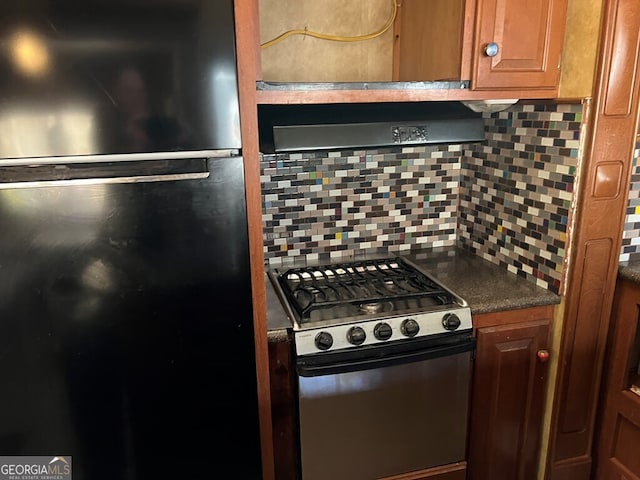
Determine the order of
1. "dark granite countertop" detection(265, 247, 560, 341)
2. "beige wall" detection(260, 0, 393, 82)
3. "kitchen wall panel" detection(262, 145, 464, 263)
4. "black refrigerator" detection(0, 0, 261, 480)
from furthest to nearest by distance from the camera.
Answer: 1. "kitchen wall panel" detection(262, 145, 464, 263)
2. "beige wall" detection(260, 0, 393, 82)
3. "dark granite countertop" detection(265, 247, 560, 341)
4. "black refrigerator" detection(0, 0, 261, 480)

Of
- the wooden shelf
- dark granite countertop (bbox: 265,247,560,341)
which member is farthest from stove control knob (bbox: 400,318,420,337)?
the wooden shelf

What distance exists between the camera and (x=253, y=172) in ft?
4.40

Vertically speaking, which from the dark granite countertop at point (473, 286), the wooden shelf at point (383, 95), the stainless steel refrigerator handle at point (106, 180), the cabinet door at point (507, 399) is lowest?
the cabinet door at point (507, 399)

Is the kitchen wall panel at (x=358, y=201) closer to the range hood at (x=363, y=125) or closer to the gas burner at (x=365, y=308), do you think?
the gas burner at (x=365, y=308)

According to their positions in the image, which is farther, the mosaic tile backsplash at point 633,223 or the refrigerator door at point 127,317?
the mosaic tile backsplash at point 633,223

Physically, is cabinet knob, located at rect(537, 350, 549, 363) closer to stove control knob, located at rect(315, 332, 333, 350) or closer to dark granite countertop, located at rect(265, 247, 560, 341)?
dark granite countertop, located at rect(265, 247, 560, 341)

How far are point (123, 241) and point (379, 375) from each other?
837mm

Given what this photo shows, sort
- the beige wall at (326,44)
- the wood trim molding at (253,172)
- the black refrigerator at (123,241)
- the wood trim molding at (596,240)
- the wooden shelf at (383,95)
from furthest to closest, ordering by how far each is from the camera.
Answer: the beige wall at (326,44) < the wood trim molding at (596,240) < the wooden shelf at (383,95) < the wood trim molding at (253,172) < the black refrigerator at (123,241)

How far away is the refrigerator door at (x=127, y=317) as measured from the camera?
1.24 meters

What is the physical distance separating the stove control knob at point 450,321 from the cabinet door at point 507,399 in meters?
0.12

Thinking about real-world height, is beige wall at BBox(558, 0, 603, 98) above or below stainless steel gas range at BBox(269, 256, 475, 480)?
above

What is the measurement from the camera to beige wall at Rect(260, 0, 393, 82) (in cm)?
184

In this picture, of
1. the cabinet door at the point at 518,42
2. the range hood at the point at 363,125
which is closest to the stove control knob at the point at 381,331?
the range hood at the point at 363,125

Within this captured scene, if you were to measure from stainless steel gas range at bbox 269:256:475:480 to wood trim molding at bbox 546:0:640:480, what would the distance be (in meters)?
0.39
